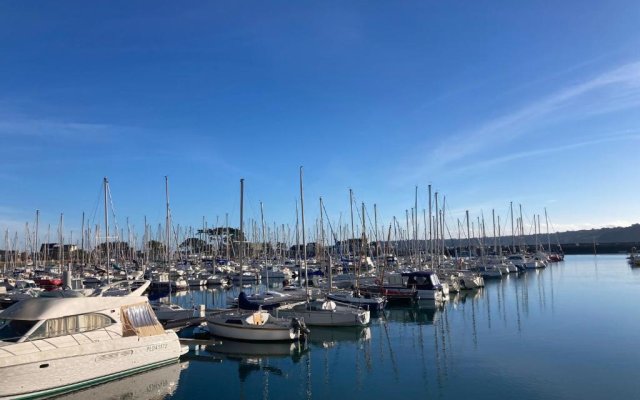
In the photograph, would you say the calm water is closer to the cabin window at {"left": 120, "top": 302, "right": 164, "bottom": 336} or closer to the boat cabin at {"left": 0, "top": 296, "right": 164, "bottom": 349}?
the cabin window at {"left": 120, "top": 302, "right": 164, "bottom": 336}

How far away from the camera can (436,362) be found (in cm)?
2475

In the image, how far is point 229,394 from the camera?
67.3 feet

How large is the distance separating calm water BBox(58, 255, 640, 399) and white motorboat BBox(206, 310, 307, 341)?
2.03 ft

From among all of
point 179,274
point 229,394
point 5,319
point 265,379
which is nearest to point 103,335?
point 5,319

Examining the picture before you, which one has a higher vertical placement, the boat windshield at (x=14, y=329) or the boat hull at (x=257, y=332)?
the boat windshield at (x=14, y=329)

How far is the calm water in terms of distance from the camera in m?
20.2

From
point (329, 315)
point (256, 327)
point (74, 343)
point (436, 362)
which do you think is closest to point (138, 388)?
point (74, 343)

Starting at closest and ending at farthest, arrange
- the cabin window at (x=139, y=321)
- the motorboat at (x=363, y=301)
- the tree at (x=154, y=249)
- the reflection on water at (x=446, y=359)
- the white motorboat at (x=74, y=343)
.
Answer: the white motorboat at (x=74, y=343), the reflection on water at (x=446, y=359), the cabin window at (x=139, y=321), the motorboat at (x=363, y=301), the tree at (x=154, y=249)

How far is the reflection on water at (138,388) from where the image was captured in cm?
1941

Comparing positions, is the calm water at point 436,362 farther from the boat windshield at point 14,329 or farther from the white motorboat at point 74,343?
the boat windshield at point 14,329

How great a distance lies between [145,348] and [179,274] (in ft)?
179

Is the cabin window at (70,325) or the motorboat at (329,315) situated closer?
the cabin window at (70,325)

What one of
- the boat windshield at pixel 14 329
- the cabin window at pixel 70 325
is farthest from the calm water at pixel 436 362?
the boat windshield at pixel 14 329

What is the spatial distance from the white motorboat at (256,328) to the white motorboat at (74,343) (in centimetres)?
534
